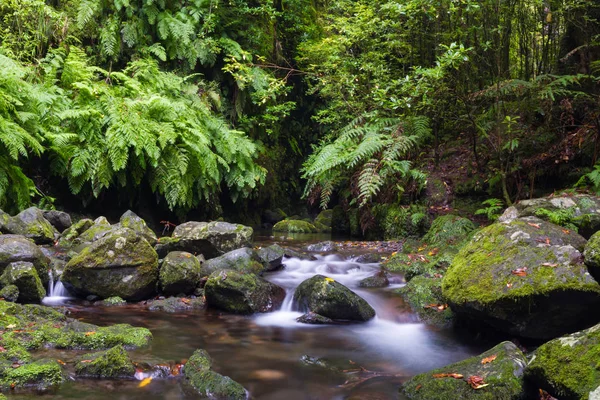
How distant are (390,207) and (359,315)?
466 cm

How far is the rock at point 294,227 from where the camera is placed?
1134cm

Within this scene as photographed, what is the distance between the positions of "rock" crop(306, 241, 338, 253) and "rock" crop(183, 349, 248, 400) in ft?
16.9

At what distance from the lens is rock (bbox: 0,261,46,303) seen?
499 cm

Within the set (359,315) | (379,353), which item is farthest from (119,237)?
(379,353)

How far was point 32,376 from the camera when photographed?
3.12 metres

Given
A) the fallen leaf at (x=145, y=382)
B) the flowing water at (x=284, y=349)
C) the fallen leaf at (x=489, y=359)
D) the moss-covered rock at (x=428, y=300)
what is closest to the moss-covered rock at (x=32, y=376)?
the flowing water at (x=284, y=349)

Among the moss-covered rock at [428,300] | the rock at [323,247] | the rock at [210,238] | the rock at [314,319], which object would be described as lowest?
the rock at [314,319]

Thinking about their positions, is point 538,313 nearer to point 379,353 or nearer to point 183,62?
point 379,353

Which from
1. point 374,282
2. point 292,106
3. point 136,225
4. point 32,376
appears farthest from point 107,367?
point 292,106

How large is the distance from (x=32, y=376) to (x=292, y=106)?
31.5ft

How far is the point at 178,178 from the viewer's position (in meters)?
8.78

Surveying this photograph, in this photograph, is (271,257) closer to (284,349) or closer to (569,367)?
(284,349)

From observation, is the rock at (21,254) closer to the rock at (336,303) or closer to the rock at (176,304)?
the rock at (176,304)

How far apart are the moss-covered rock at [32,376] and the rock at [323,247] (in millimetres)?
5660
